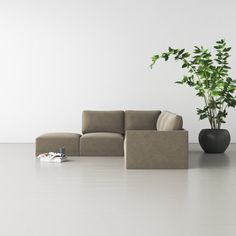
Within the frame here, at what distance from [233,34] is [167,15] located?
1.48 metres

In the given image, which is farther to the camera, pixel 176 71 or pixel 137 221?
pixel 176 71

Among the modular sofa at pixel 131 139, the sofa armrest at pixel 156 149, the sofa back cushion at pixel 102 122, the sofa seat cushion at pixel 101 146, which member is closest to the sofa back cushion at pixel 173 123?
the modular sofa at pixel 131 139

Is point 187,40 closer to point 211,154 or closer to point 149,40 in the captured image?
point 149,40

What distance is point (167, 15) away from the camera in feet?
34.8

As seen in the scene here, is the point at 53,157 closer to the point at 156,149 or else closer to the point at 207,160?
the point at 156,149

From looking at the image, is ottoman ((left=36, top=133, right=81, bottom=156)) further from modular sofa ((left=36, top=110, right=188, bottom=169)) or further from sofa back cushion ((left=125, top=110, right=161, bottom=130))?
sofa back cushion ((left=125, top=110, right=161, bottom=130))

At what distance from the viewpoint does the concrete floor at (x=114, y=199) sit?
13.0ft

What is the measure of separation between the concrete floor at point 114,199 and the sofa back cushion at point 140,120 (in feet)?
5.43

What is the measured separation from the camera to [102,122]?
918 cm

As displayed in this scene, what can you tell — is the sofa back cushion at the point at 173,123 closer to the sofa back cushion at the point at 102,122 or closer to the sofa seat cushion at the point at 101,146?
the sofa seat cushion at the point at 101,146

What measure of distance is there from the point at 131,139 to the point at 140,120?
7.47 feet

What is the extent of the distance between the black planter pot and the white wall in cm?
196

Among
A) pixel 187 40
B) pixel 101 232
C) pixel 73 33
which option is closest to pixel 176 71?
pixel 187 40

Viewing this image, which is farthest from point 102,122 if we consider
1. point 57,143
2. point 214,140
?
point 214,140
